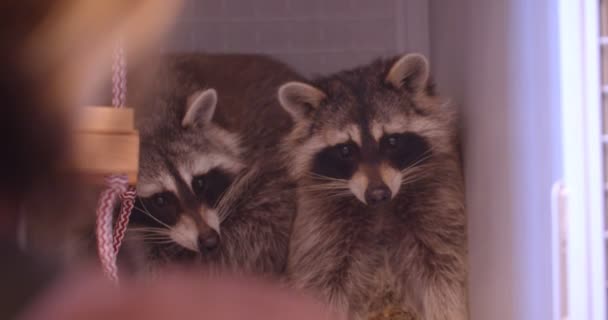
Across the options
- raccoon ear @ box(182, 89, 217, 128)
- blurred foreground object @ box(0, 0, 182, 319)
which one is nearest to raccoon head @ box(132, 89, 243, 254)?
raccoon ear @ box(182, 89, 217, 128)

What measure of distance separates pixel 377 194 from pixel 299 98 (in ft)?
0.90

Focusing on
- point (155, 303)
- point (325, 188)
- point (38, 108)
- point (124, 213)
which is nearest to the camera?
point (38, 108)

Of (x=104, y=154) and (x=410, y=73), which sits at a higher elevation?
(x=410, y=73)

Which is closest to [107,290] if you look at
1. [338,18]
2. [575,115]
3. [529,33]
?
[575,115]

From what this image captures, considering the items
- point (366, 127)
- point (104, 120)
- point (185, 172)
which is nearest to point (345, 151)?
point (366, 127)

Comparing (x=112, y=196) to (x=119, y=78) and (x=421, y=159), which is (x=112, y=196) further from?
(x=421, y=159)

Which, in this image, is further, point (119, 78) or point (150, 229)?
point (150, 229)

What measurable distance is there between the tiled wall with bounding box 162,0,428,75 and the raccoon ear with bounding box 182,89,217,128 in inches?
9.4

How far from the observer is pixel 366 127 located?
62.5 inches

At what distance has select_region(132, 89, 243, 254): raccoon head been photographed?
1.53 meters

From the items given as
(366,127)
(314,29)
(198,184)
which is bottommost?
(198,184)

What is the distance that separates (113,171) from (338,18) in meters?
0.95

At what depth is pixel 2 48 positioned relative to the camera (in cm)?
75

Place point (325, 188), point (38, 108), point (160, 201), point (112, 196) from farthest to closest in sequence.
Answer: point (325, 188), point (160, 201), point (112, 196), point (38, 108)
